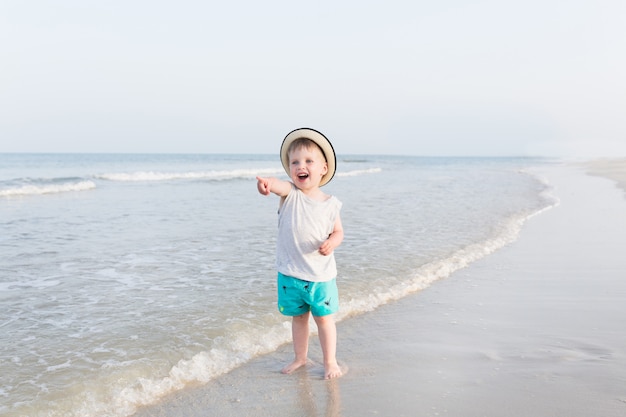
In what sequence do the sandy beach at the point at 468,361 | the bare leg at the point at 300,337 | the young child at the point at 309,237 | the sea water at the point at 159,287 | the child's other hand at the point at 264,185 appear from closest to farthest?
the sandy beach at the point at 468,361
the child's other hand at the point at 264,185
the sea water at the point at 159,287
the young child at the point at 309,237
the bare leg at the point at 300,337

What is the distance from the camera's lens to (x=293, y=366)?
11.4 ft

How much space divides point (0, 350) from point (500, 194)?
14.6m

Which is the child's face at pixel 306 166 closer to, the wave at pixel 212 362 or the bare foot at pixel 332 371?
the bare foot at pixel 332 371

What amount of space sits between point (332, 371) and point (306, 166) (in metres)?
1.27

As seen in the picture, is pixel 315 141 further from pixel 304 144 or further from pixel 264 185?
pixel 264 185

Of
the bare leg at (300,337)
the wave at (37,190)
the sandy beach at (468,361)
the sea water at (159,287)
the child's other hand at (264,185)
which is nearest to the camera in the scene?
the sandy beach at (468,361)

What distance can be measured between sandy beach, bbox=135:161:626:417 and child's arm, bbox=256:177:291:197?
3.76 feet

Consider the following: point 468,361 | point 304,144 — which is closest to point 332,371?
point 468,361

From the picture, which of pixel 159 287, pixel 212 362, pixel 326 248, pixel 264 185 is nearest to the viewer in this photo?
pixel 264 185

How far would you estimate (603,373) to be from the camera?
10.6 feet

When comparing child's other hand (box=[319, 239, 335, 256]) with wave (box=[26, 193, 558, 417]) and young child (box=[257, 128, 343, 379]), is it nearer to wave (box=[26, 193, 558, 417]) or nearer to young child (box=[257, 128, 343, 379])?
young child (box=[257, 128, 343, 379])

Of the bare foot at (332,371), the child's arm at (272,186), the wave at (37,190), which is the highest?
the child's arm at (272,186)

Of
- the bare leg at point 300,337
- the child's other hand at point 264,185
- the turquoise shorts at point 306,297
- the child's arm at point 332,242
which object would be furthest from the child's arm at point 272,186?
the bare leg at point 300,337

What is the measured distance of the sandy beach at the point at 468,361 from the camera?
288 cm
